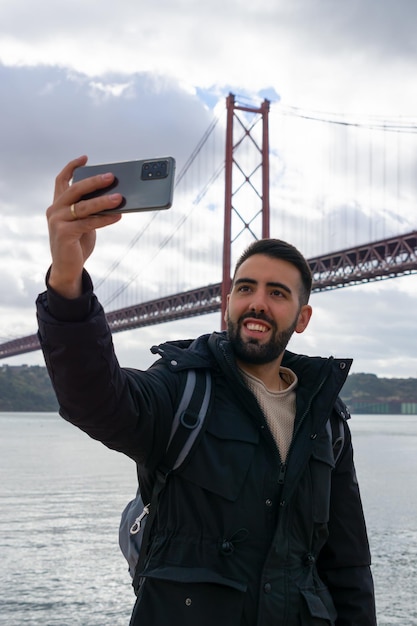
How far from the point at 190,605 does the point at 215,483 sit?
0.61 ft

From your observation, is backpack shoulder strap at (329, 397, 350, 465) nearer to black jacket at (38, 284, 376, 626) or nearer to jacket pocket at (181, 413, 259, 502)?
black jacket at (38, 284, 376, 626)

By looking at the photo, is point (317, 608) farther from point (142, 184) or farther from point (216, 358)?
point (142, 184)

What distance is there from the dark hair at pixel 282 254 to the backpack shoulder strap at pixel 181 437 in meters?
0.29

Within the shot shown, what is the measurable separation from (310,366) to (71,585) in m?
6.17

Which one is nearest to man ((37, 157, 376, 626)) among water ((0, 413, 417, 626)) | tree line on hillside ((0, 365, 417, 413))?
water ((0, 413, 417, 626))

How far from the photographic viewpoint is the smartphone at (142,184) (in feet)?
3.69

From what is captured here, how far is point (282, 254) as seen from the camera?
5.17ft

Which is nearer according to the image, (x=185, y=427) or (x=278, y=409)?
(x=185, y=427)

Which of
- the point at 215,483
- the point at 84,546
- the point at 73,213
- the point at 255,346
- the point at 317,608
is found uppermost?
the point at 73,213

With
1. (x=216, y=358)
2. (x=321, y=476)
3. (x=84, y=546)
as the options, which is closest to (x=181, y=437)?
(x=216, y=358)

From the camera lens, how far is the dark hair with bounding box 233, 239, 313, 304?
1576 millimetres

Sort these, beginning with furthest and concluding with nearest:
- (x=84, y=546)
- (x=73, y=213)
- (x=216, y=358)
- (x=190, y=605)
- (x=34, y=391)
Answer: (x=34, y=391) → (x=84, y=546) → (x=216, y=358) → (x=190, y=605) → (x=73, y=213)

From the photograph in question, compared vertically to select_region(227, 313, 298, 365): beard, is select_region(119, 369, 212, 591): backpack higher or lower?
lower

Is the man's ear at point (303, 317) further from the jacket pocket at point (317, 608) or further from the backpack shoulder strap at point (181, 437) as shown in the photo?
the jacket pocket at point (317, 608)
